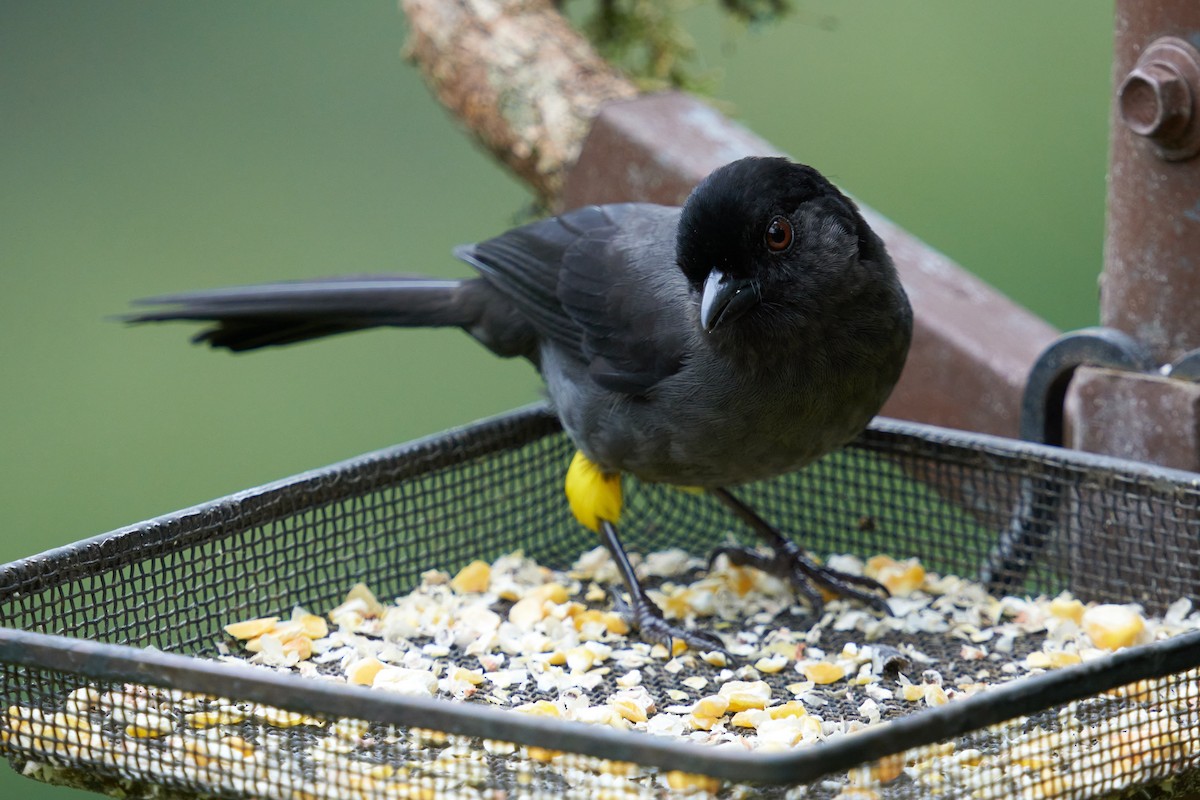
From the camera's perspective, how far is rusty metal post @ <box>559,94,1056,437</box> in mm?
3957

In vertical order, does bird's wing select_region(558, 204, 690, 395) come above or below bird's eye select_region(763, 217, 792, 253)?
below

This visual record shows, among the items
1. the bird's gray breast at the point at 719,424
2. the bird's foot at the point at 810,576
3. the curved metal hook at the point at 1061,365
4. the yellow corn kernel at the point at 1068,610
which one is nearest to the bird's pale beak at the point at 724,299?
the bird's gray breast at the point at 719,424

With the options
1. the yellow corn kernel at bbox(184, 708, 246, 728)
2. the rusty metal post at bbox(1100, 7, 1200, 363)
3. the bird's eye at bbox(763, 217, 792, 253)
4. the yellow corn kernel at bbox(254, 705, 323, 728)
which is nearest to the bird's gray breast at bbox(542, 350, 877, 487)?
the bird's eye at bbox(763, 217, 792, 253)

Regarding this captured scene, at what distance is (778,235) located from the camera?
3172 mm

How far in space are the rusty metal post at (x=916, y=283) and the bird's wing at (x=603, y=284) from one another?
0.53 metres

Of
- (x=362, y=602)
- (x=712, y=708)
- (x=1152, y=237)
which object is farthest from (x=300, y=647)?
(x=1152, y=237)

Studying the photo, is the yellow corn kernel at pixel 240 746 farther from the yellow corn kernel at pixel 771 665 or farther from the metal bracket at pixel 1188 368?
the metal bracket at pixel 1188 368

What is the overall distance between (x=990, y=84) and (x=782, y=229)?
7.15 m

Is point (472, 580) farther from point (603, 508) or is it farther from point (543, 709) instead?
point (543, 709)

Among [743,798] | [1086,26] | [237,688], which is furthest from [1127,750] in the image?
[1086,26]

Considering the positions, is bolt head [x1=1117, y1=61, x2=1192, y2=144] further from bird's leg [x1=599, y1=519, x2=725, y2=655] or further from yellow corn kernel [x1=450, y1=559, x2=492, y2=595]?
yellow corn kernel [x1=450, y1=559, x2=492, y2=595]

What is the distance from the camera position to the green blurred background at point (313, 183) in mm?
8609

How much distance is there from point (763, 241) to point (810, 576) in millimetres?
968

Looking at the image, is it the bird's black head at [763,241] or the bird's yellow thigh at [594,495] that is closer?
the bird's black head at [763,241]
